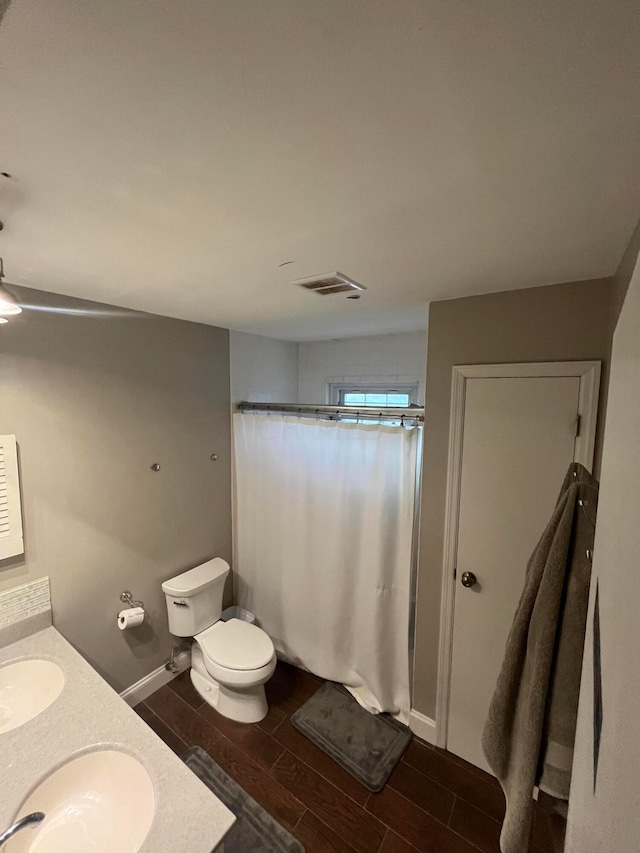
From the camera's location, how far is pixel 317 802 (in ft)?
5.24

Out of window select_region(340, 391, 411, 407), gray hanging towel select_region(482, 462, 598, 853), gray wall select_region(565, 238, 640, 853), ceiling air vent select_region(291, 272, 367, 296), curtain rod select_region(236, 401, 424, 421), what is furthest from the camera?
window select_region(340, 391, 411, 407)

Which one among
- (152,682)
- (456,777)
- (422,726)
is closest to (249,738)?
(152,682)

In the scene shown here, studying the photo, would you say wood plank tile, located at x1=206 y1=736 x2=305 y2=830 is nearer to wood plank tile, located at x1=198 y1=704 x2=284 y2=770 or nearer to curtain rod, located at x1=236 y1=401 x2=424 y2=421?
wood plank tile, located at x1=198 y1=704 x2=284 y2=770

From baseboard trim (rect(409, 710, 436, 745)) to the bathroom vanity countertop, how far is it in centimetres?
132

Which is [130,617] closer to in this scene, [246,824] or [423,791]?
[246,824]

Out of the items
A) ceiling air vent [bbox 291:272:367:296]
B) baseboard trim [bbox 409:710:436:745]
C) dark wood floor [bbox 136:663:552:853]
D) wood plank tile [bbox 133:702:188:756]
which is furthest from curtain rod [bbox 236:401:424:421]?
wood plank tile [bbox 133:702:188:756]

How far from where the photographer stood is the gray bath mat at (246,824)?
1430 mm

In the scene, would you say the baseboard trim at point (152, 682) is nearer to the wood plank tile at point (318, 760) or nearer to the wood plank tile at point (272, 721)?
the wood plank tile at point (272, 721)

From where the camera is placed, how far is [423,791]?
1.65m

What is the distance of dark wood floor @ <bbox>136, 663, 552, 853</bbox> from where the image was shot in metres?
1.47

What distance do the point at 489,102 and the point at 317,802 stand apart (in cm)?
241

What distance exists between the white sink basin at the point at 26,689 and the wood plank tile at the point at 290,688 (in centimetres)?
118

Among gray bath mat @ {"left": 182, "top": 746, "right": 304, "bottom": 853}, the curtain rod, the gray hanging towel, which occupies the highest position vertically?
the curtain rod

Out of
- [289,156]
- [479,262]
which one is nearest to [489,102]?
[289,156]
